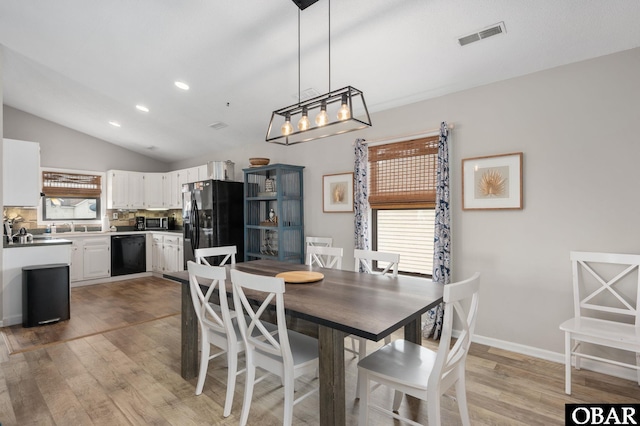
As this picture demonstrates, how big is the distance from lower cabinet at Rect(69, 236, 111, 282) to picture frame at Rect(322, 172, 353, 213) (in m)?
4.53

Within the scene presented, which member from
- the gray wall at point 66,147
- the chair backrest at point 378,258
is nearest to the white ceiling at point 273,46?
the gray wall at point 66,147

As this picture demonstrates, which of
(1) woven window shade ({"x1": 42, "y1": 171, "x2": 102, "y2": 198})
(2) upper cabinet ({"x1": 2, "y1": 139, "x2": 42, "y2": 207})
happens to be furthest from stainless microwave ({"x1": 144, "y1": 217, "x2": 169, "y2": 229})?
(2) upper cabinet ({"x1": 2, "y1": 139, "x2": 42, "y2": 207})

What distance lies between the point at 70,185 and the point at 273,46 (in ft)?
18.7

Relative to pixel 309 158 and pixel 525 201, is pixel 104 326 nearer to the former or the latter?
pixel 309 158

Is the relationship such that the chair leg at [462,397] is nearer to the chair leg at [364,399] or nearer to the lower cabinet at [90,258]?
the chair leg at [364,399]

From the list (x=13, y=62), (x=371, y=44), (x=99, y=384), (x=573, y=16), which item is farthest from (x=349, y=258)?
(x=13, y=62)

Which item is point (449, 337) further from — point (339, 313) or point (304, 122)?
point (304, 122)

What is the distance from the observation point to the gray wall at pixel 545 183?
8.34ft

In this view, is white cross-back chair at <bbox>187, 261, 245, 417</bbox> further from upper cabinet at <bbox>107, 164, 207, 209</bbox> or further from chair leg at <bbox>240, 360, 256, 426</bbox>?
upper cabinet at <bbox>107, 164, 207, 209</bbox>

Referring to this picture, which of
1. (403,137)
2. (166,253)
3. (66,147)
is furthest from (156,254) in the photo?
(403,137)

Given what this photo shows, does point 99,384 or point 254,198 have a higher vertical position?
point 254,198

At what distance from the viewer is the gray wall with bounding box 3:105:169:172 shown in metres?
5.84

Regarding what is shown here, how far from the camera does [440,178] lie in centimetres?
331

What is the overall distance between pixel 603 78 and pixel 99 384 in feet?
15.2
